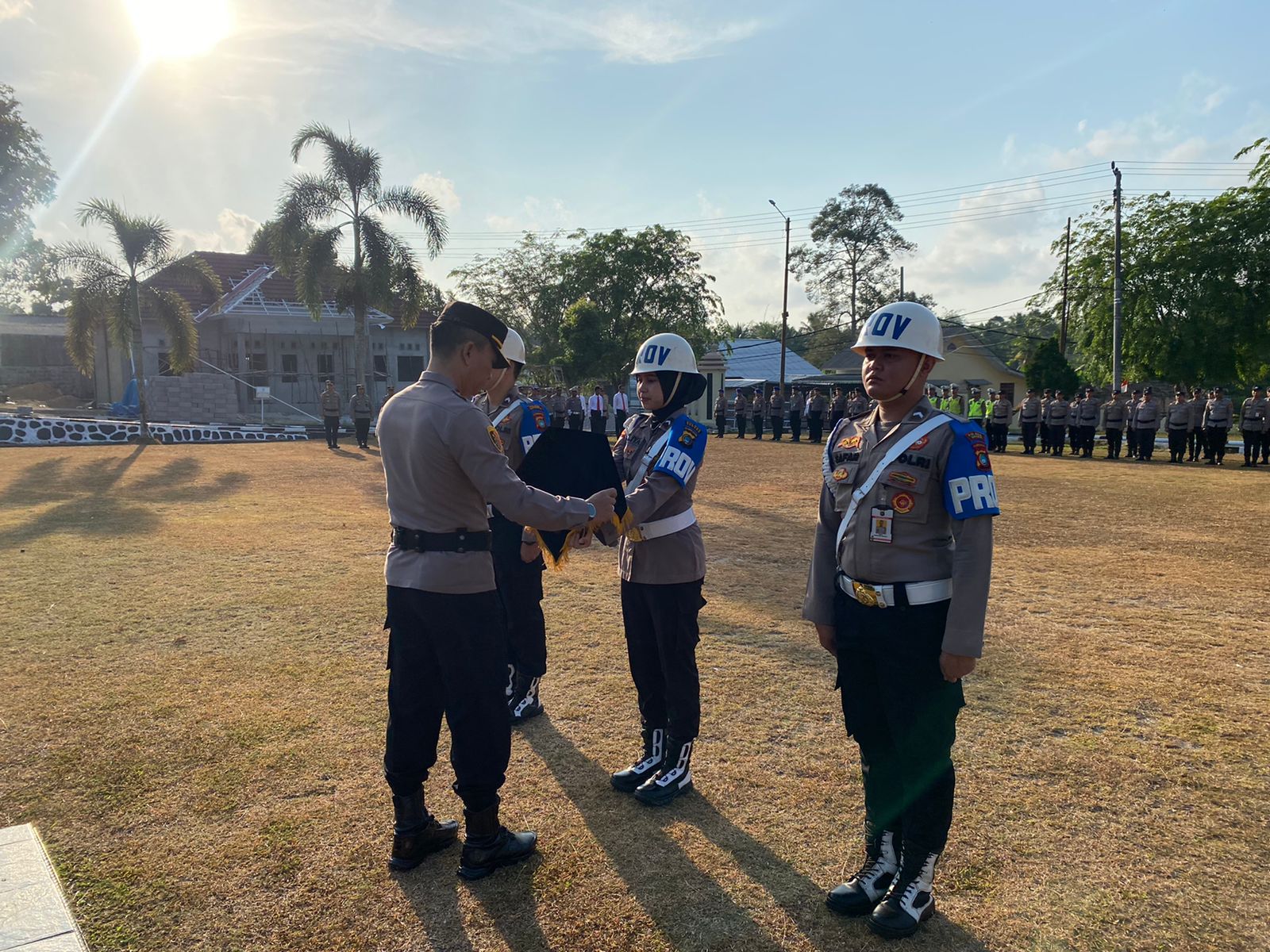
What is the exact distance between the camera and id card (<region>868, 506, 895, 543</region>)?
2604 millimetres

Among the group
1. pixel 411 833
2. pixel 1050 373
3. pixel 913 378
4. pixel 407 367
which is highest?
pixel 407 367

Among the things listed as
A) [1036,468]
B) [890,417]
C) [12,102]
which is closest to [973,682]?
[890,417]

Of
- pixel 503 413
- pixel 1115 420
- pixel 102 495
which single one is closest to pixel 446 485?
pixel 503 413

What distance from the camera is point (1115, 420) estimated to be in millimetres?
21500

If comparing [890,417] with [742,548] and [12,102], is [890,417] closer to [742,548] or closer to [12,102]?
[742,548]

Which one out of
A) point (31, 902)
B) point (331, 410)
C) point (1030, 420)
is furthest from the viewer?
point (1030, 420)

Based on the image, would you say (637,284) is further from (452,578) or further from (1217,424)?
(452,578)

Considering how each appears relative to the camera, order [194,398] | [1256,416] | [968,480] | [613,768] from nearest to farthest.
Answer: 1. [968,480]
2. [613,768]
3. [1256,416]
4. [194,398]

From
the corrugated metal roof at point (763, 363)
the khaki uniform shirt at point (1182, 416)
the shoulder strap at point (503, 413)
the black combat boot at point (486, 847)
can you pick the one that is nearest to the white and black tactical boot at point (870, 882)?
the black combat boot at point (486, 847)

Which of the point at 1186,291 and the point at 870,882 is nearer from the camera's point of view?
the point at 870,882

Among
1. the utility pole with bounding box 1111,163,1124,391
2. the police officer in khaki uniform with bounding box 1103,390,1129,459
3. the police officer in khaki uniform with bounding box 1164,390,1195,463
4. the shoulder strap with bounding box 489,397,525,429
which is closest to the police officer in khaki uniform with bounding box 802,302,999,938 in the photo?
the shoulder strap with bounding box 489,397,525,429

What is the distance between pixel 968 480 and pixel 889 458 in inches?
10.2

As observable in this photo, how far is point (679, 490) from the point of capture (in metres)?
3.48

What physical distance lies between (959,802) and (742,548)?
18.0 feet
